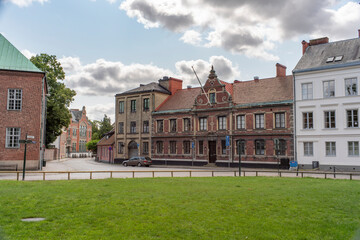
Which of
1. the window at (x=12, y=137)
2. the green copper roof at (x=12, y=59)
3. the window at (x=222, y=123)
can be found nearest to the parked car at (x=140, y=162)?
the window at (x=222, y=123)

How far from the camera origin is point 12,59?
33688 millimetres

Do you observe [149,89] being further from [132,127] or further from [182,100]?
[132,127]

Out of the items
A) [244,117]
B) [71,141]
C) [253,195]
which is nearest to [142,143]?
[244,117]

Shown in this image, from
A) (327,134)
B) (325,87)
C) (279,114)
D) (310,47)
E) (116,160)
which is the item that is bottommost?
(116,160)

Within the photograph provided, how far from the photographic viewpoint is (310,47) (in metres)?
37.7

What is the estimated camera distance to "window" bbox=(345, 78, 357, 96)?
3209 centimetres

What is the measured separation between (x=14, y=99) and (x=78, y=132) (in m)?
80.4

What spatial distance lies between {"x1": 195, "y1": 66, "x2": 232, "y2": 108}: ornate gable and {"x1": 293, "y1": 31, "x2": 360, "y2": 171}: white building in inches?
347

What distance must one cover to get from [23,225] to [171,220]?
3855 mm

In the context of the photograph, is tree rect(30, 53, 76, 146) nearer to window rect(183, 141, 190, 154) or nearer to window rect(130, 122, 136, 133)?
→ window rect(130, 122, 136, 133)

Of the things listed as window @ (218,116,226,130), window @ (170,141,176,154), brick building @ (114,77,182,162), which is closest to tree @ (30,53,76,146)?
brick building @ (114,77,182,162)

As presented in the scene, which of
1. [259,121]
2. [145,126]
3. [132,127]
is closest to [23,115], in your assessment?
[145,126]

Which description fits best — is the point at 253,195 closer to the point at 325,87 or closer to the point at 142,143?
the point at 325,87

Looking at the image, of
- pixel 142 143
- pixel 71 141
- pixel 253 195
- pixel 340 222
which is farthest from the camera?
pixel 71 141
